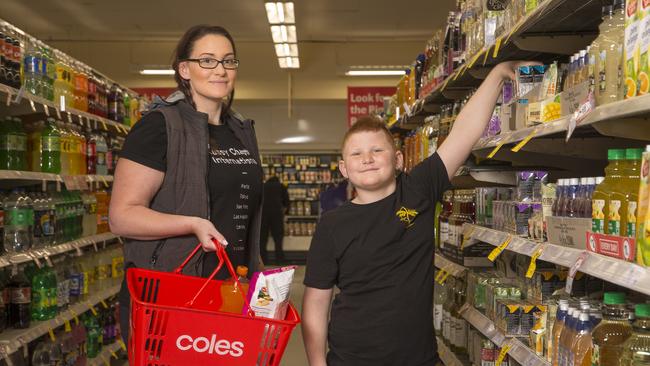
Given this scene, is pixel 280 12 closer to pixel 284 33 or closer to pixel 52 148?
pixel 284 33

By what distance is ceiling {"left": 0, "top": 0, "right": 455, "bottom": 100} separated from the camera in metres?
11.3

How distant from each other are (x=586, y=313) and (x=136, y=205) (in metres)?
1.37

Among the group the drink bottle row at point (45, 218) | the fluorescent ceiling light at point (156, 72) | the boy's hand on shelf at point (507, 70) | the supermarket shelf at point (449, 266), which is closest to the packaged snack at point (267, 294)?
the boy's hand on shelf at point (507, 70)

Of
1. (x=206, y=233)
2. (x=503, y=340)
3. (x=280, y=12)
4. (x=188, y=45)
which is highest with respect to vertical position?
(x=280, y=12)

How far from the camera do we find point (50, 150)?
4.70 meters

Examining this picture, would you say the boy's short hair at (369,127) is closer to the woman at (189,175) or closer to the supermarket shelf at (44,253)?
the woman at (189,175)

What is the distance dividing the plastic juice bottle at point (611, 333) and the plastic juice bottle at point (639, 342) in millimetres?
63

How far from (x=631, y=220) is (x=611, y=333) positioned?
408 mm

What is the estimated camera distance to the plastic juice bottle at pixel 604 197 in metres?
1.89

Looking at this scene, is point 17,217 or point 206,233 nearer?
point 206,233

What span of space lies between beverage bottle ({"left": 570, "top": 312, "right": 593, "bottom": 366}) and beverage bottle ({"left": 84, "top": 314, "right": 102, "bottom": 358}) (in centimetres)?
416

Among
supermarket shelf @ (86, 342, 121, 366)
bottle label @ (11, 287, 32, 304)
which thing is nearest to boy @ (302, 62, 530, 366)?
bottle label @ (11, 287, 32, 304)

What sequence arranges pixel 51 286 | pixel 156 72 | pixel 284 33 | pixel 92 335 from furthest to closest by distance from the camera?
pixel 156 72
pixel 284 33
pixel 92 335
pixel 51 286

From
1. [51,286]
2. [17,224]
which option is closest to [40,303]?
[51,286]
